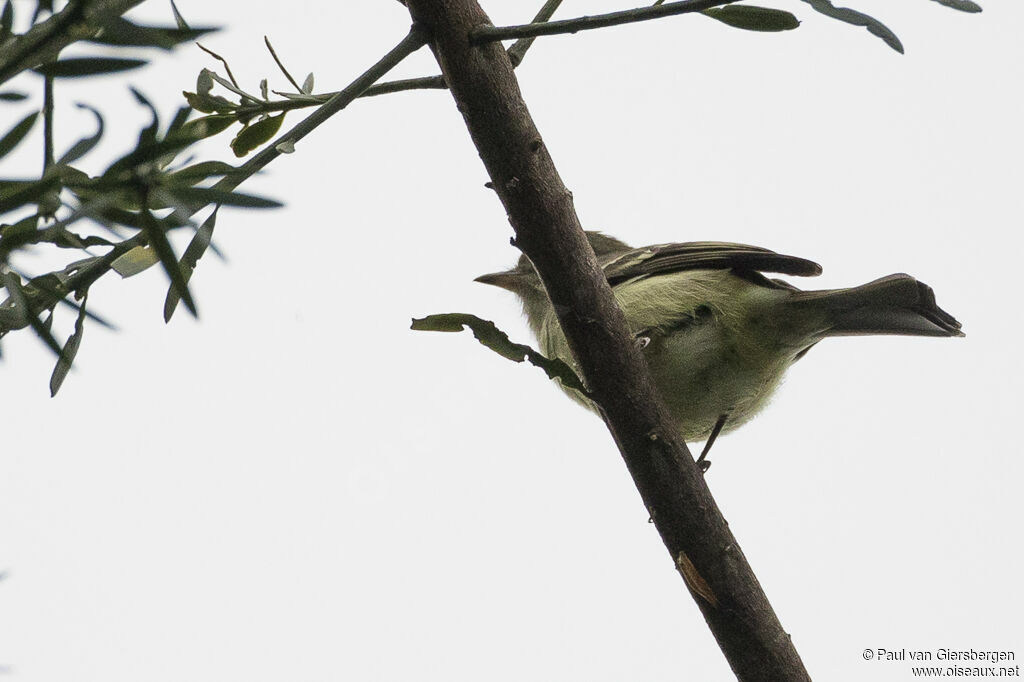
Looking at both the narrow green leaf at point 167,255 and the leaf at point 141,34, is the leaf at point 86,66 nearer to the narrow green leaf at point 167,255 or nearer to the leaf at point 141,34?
the leaf at point 141,34

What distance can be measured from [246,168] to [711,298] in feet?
9.43

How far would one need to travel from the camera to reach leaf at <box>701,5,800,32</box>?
230cm

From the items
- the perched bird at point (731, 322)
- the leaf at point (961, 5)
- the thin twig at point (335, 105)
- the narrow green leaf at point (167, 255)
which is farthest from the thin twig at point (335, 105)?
the perched bird at point (731, 322)

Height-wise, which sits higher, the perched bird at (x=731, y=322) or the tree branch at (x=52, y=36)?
the perched bird at (x=731, y=322)

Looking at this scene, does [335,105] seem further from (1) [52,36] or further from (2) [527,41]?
(1) [52,36]

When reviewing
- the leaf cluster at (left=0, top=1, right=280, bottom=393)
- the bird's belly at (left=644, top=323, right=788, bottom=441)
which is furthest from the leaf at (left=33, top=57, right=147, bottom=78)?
the bird's belly at (left=644, top=323, right=788, bottom=441)

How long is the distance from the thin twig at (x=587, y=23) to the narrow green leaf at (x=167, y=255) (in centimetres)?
109

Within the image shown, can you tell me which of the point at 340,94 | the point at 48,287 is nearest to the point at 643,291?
the point at 340,94

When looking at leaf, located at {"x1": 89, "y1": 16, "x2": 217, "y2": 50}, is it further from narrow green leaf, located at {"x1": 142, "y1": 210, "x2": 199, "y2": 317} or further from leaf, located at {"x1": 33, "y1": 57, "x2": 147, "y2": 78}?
narrow green leaf, located at {"x1": 142, "y1": 210, "x2": 199, "y2": 317}

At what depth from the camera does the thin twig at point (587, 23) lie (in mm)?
1969

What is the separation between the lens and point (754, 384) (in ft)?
15.0

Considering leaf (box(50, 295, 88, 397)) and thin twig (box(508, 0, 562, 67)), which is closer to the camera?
leaf (box(50, 295, 88, 397))

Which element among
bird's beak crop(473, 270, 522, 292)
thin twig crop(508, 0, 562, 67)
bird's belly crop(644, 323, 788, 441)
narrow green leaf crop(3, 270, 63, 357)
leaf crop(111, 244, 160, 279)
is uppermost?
bird's beak crop(473, 270, 522, 292)

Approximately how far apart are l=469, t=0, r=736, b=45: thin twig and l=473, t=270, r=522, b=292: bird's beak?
3.62 metres
